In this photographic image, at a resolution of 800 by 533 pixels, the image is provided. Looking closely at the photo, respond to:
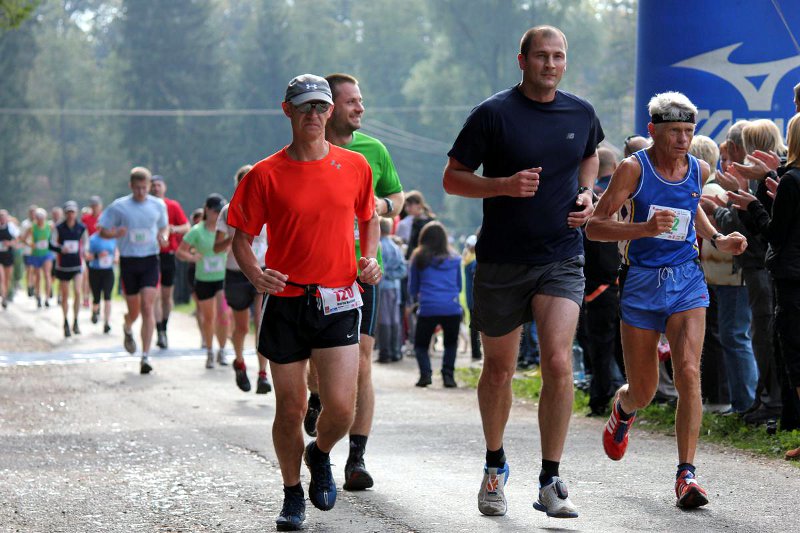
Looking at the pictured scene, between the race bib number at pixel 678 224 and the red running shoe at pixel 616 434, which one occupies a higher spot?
the race bib number at pixel 678 224

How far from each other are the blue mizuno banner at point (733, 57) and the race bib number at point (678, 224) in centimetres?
509

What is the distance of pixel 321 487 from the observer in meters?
6.93

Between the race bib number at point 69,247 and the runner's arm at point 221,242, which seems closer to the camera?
the runner's arm at point 221,242

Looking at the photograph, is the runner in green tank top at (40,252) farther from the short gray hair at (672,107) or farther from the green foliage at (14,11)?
the short gray hair at (672,107)

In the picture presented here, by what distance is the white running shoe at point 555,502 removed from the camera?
258 inches

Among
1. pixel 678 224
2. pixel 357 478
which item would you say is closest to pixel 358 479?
pixel 357 478

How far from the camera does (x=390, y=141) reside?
288ft

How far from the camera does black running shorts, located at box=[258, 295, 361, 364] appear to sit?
21.9 feet

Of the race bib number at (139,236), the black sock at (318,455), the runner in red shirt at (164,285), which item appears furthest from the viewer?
the runner in red shirt at (164,285)

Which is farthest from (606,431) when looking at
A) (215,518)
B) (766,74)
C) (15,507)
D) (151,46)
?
(151,46)

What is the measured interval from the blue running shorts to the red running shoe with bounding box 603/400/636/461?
1.99 ft

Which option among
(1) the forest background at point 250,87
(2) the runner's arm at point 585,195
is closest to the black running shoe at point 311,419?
(2) the runner's arm at point 585,195

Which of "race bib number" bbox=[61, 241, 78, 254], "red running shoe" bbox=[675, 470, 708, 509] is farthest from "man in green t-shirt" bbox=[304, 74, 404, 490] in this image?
"race bib number" bbox=[61, 241, 78, 254]

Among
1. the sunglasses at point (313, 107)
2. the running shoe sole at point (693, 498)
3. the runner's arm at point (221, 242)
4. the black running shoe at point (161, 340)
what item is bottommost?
the black running shoe at point (161, 340)
